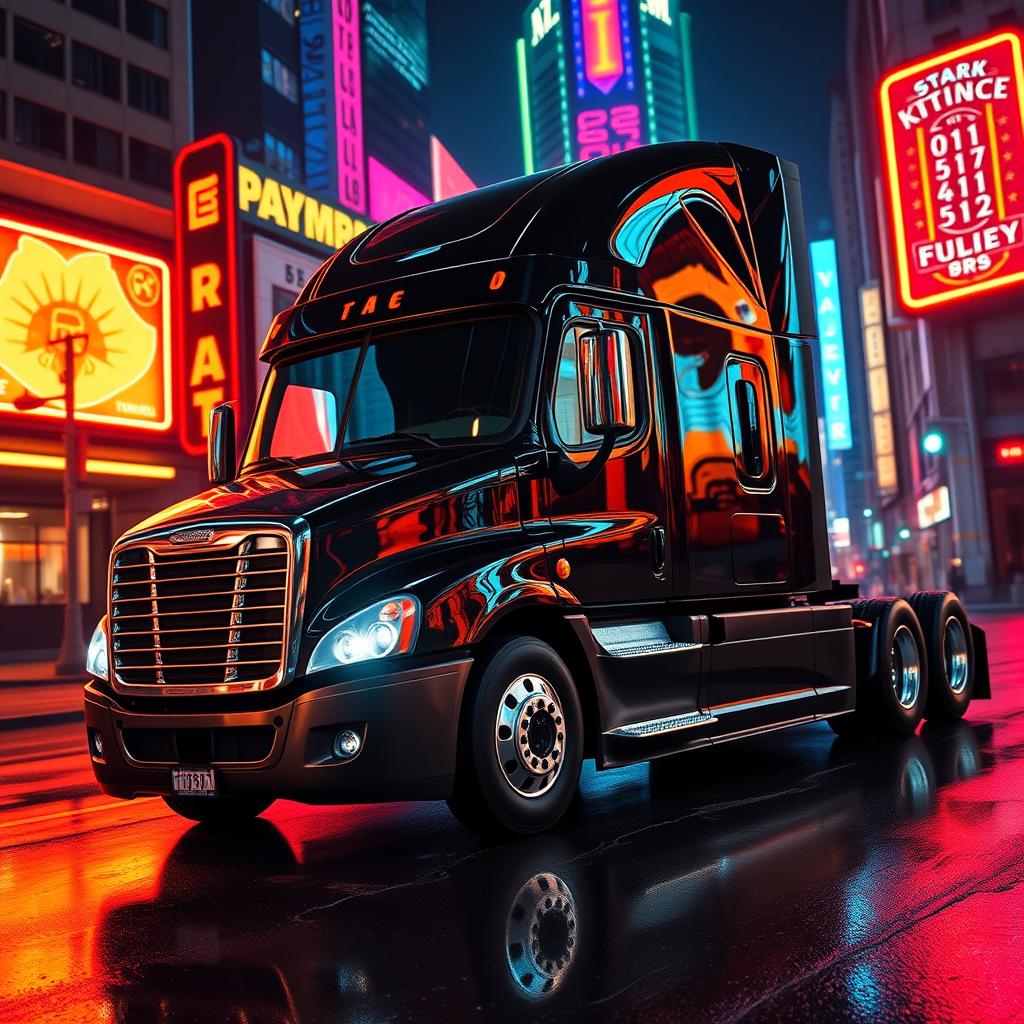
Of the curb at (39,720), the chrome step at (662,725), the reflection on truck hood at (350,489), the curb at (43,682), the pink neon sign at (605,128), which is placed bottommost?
the curb at (39,720)

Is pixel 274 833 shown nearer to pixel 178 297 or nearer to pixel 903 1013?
pixel 903 1013

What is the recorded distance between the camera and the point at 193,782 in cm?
607

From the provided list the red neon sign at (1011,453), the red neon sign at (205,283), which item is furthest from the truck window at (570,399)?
the red neon sign at (1011,453)

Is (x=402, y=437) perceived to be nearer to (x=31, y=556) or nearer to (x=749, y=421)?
(x=749, y=421)

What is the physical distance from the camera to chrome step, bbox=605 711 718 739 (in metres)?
6.86

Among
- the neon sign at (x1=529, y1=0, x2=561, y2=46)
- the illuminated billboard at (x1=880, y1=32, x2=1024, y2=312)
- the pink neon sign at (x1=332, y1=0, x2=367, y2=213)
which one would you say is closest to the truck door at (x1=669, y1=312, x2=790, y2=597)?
the illuminated billboard at (x1=880, y1=32, x2=1024, y2=312)

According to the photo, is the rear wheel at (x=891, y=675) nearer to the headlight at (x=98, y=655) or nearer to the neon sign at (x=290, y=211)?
the headlight at (x=98, y=655)

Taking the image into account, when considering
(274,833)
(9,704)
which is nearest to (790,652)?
(274,833)

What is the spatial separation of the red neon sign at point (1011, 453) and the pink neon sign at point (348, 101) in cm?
4346

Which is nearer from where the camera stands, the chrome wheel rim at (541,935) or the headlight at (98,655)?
the chrome wheel rim at (541,935)

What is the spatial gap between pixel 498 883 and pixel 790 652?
3728mm

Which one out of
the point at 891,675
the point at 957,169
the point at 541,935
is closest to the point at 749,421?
the point at 891,675

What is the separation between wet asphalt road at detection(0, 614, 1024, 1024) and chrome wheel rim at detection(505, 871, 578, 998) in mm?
15

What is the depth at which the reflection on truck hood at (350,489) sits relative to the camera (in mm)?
6105
